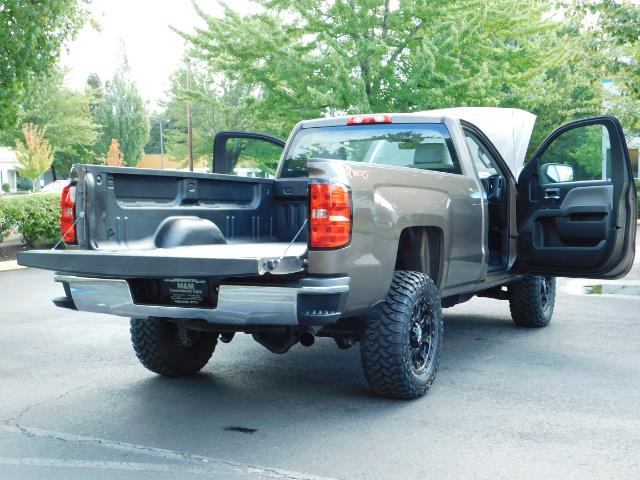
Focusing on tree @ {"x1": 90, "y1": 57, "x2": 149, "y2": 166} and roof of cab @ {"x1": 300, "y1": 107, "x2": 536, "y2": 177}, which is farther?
tree @ {"x1": 90, "y1": 57, "x2": 149, "y2": 166}

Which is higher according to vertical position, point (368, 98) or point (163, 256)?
point (368, 98)

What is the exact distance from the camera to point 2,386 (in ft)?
19.1

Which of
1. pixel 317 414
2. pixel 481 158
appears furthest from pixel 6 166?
pixel 317 414

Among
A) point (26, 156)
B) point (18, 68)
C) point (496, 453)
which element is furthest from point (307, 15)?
point (26, 156)

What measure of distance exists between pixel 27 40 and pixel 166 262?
12193mm

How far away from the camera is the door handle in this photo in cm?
698

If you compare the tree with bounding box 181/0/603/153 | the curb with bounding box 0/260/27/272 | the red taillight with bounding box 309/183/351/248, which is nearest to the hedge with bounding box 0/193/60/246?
the curb with bounding box 0/260/27/272

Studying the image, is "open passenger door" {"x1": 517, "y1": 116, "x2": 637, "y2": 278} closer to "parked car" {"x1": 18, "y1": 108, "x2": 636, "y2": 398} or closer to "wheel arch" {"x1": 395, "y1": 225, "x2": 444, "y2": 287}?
"parked car" {"x1": 18, "y1": 108, "x2": 636, "y2": 398}

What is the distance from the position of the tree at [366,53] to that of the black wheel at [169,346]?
1241 centimetres

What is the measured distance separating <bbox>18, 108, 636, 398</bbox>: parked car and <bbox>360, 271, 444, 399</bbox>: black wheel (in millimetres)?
11

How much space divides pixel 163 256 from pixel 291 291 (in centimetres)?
73

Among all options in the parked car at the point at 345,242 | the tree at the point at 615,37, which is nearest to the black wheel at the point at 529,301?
the parked car at the point at 345,242

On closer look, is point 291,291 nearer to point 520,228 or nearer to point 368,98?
point 520,228

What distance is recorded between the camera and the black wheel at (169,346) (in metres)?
5.79
